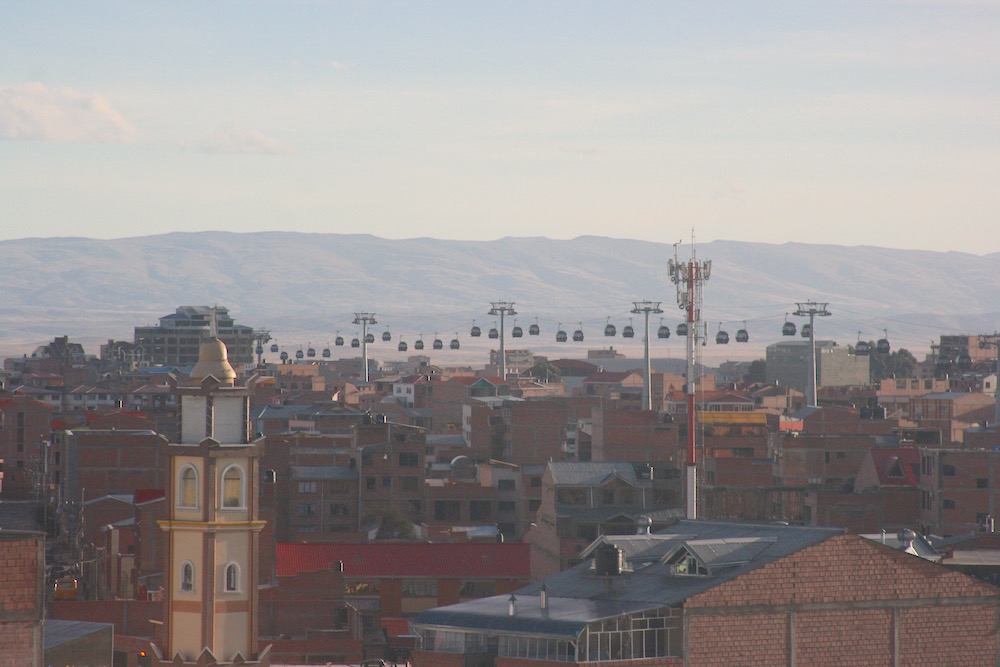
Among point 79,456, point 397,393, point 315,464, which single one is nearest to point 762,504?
point 315,464

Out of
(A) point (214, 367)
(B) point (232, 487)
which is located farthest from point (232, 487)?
(A) point (214, 367)

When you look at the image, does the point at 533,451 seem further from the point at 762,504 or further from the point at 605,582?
the point at 605,582

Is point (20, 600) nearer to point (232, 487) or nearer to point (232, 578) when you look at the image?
point (232, 578)

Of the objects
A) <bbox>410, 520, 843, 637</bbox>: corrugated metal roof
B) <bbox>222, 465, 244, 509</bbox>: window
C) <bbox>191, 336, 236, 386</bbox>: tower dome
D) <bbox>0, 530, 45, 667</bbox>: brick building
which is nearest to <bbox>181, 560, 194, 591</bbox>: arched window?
<bbox>222, 465, 244, 509</bbox>: window

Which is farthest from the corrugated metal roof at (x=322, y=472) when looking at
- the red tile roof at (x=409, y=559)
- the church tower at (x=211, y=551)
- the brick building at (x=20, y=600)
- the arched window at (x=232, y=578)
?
the brick building at (x=20, y=600)

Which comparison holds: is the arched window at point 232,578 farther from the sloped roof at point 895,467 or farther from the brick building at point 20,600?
the sloped roof at point 895,467

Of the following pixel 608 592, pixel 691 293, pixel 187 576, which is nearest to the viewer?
pixel 187 576

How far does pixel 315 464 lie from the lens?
88812mm

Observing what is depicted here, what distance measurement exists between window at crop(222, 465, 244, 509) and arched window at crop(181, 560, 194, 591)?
4.09ft

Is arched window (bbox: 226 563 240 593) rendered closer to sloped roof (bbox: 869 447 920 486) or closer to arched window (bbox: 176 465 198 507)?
arched window (bbox: 176 465 198 507)

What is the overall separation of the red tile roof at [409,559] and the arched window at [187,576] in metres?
27.4

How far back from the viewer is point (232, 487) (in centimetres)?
3375

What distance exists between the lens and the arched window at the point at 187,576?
3319cm

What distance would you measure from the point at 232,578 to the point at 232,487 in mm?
1661
